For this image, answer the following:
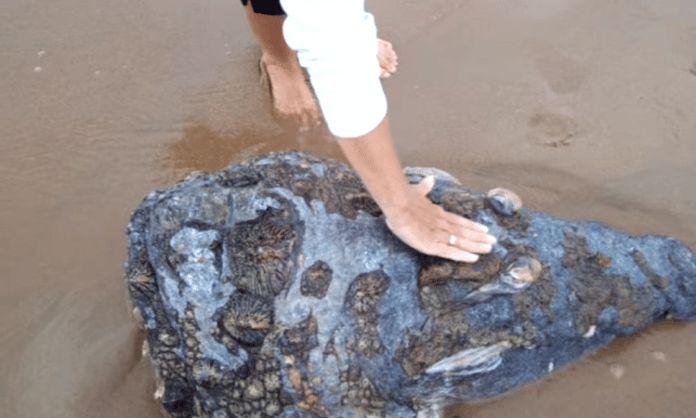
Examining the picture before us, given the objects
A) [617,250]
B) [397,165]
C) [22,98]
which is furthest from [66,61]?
[617,250]

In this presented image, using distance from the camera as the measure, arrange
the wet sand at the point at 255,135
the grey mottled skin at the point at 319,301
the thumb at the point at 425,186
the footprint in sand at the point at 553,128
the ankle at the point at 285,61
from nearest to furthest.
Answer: the grey mottled skin at the point at 319,301 < the thumb at the point at 425,186 < the wet sand at the point at 255,135 < the footprint in sand at the point at 553,128 < the ankle at the point at 285,61

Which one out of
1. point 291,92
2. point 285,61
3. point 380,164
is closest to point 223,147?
point 291,92

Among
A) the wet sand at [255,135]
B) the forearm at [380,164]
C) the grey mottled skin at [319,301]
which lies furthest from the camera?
the wet sand at [255,135]

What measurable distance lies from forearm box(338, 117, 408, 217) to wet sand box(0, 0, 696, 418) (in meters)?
0.83

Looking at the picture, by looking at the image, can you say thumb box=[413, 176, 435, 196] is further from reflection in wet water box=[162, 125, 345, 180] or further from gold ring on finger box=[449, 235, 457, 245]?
reflection in wet water box=[162, 125, 345, 180]

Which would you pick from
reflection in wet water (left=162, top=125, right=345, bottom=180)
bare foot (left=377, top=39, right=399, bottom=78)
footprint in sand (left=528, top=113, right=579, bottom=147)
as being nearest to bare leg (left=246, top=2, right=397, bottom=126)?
bare foot (left=377, top=39, right=399, bottom=78)

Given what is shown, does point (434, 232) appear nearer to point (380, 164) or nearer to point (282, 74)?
point (380, 164)

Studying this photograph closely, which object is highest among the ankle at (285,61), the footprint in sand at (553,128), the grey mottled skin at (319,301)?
the ankle at (285,61)

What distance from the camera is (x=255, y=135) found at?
2.92 meters

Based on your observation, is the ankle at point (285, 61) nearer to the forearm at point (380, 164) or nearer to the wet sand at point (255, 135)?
the wet sand at point (255, 135)

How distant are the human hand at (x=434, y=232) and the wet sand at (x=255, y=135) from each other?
24.9 inches

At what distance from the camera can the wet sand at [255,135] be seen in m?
2.09

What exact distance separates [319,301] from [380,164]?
0.43 metres

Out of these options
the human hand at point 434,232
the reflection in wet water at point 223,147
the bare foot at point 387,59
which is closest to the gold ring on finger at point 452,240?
the human hand at point 434,232
